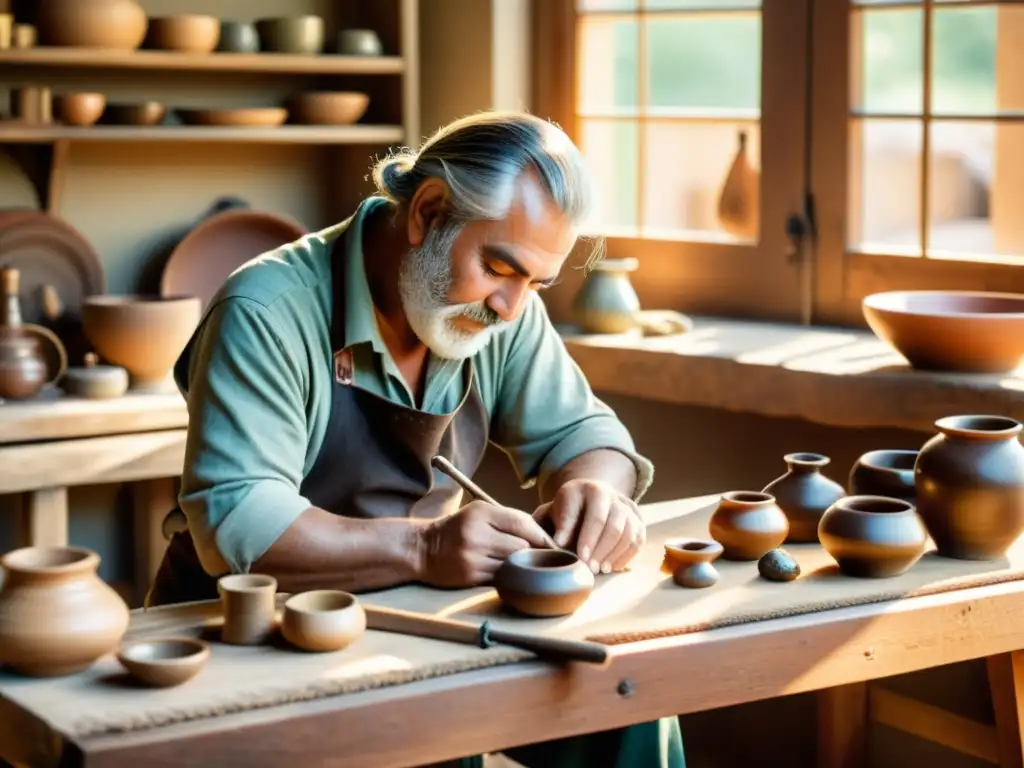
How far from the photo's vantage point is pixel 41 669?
1.91 metres

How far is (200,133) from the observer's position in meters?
4.22

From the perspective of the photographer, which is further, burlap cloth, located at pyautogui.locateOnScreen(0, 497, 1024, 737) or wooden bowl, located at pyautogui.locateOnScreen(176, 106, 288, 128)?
wooden bowl, located at pyautogui.locateOnScreen(176, 106, 288, 128)

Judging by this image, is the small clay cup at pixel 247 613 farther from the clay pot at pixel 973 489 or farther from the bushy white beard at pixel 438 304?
the clay pot at pixel 973 489

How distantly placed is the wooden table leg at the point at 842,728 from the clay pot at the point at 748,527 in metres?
1.15

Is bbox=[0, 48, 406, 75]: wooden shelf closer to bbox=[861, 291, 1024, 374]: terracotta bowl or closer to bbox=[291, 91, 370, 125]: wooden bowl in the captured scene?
bbox=[291, 91, 370, 125]: wooden bowl

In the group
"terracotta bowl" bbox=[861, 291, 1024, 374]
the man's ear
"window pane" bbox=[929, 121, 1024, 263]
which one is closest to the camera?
the man's ear

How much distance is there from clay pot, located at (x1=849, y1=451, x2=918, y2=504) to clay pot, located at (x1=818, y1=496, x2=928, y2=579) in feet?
0.74

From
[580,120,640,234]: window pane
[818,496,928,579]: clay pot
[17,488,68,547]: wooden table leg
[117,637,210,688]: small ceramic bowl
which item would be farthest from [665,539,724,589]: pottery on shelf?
[580,120,640,234]: window pane

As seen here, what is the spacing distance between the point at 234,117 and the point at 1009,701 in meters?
2.69

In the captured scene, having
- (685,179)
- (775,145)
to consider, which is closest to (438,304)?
(775,145)

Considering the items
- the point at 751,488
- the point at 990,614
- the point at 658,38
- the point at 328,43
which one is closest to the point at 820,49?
the point at 658,38

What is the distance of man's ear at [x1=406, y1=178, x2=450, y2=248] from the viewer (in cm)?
247

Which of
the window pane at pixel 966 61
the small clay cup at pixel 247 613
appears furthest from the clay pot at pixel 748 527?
the window pane at pixel 966 61

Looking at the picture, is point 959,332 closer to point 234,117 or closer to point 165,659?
point 165,659
